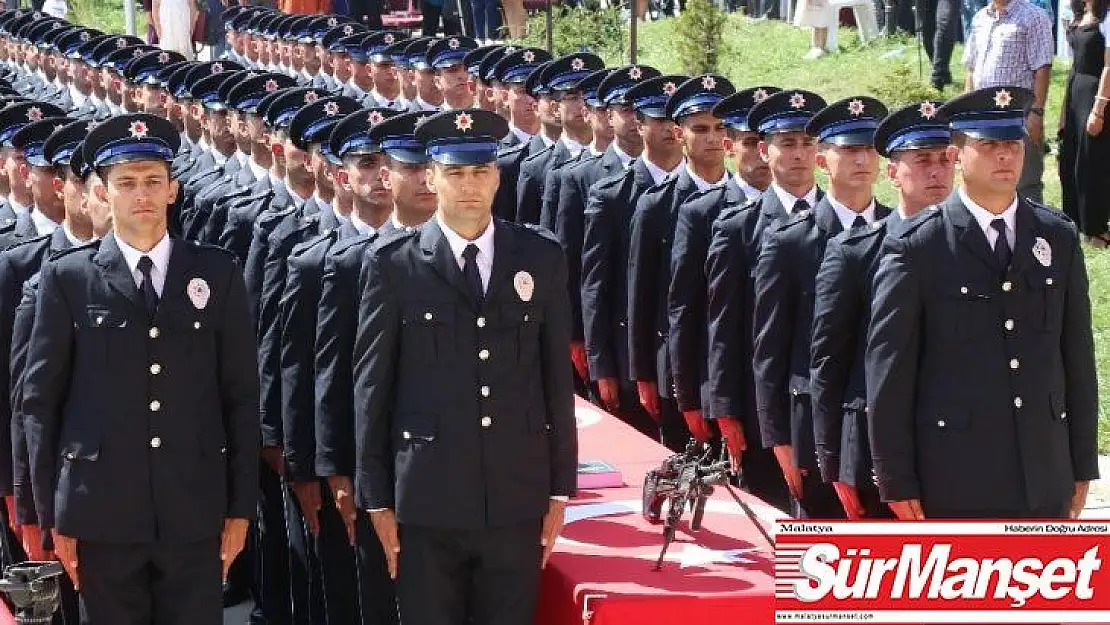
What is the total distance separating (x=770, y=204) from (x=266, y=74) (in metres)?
3.82

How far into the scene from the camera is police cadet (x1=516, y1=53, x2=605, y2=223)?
997 centimetres

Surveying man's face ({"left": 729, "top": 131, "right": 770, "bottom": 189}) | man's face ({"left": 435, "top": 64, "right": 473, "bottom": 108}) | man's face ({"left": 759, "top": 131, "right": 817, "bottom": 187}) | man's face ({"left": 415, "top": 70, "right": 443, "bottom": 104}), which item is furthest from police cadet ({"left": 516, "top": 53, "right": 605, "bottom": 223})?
man's face ({"left": 759, "top": 131, "right": 817, "bottom": 187})

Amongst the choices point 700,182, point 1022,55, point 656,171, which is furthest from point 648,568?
point 1022,55

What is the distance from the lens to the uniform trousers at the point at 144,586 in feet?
19.4

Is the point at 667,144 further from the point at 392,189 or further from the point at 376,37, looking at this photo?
the point at 376,37

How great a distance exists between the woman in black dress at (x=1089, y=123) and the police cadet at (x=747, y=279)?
5.32 meters

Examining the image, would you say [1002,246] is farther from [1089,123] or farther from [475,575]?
[1089,123]

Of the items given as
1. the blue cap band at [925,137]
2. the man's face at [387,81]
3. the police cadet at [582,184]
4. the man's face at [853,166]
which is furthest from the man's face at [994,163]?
the man's face at [387,81]

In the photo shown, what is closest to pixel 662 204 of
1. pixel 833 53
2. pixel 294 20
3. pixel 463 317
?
pixel 463 317

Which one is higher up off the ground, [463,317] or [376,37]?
[376,37]

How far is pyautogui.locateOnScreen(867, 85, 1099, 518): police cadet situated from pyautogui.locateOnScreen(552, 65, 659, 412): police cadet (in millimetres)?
3225

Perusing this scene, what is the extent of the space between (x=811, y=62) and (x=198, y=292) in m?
15.1

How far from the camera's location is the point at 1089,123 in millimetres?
12570

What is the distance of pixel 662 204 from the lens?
325 inches
